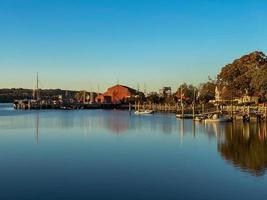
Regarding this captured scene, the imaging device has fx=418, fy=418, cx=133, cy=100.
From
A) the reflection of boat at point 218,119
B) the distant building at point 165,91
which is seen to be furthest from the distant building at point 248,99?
the distant building at point 165,91

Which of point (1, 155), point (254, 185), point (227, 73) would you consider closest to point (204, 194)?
point (254, 185)

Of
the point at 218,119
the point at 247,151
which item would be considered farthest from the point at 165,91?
the point at 247,151

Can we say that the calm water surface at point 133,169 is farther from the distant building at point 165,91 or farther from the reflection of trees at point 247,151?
the distant building at point 165,91

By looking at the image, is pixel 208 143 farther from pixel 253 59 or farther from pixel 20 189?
pixel 253 59

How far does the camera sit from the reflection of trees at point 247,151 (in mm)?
25703

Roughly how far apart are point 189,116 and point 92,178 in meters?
61.3

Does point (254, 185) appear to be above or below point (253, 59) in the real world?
below

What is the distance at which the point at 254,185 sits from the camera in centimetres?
2056

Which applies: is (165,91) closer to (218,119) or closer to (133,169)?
(218,119)

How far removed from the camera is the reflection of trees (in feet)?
84.3

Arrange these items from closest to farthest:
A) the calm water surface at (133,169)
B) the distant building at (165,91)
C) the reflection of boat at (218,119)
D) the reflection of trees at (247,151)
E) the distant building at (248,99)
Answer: the calm water surface at (133,169) < the reflection of trees at (247,151) < the reflection of boat at (218,119) < the distant building at (248,99) < the distant building at (165,91)

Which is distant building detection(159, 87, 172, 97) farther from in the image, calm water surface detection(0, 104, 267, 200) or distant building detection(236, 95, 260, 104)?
calm water surface detection(0, 104, 267, 200)

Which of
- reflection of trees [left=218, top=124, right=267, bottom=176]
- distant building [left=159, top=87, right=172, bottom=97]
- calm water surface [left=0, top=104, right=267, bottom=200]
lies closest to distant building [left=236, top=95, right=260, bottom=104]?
reflection of trees [left=218, top=124, right=267, bottom=176]

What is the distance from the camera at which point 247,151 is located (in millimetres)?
32500
